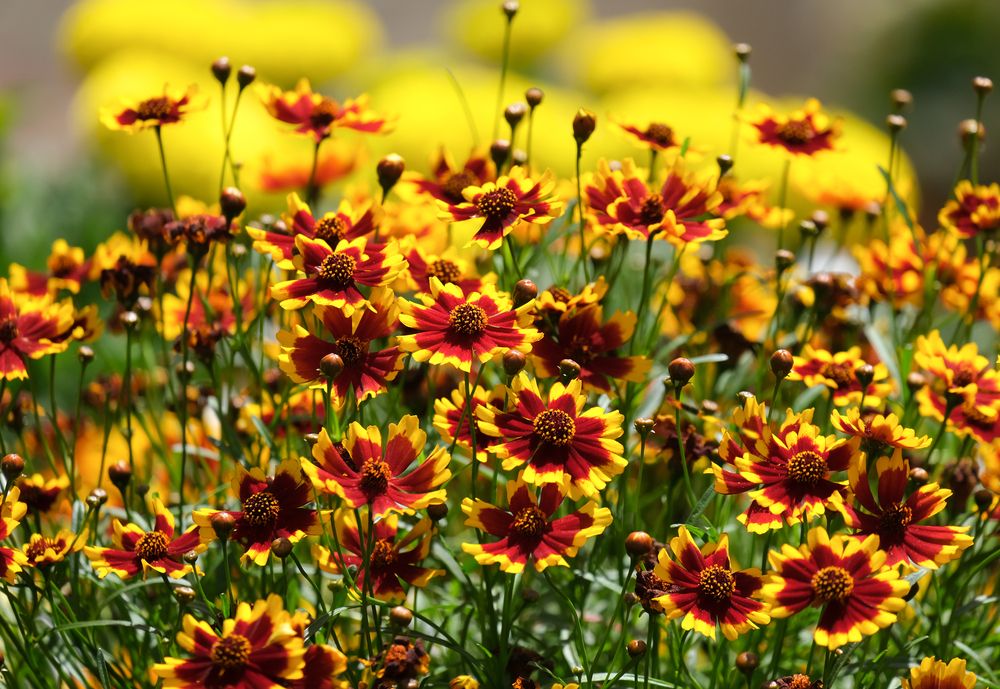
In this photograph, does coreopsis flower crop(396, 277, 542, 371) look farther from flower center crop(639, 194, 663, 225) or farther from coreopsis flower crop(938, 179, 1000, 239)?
coreopsis flower crop(938, 179, 1000, 239)

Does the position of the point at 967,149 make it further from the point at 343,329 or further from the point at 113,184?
the point at 113,184

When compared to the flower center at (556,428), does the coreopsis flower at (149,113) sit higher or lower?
higher

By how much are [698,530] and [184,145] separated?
95.0 inches

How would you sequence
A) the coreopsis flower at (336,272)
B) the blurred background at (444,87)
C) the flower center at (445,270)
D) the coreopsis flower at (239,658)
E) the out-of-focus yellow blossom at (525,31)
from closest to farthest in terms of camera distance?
1. the coreopsis flower at (239,658)
2. the coreopsis flower at (336,272)
3. the flower center at (445,270)
4. the blurred background at (444,87)
5. the out-of-focus yellow blossom at (525,31)

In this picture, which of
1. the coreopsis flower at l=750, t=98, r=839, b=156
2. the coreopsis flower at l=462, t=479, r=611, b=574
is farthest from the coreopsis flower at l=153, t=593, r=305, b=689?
the coreopsis flower at l=750, t=98, r=839, b=156

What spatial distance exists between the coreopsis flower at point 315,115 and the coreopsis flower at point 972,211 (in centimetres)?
44

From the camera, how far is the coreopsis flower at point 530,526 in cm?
64

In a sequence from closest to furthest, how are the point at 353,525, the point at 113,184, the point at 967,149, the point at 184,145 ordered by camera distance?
the point at 353,525, the point at 967,149, the point at 184,145, the point at 113,184

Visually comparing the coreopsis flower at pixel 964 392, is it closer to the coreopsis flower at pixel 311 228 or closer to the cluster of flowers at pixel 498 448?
the cluster of flowers at pixel 498 448

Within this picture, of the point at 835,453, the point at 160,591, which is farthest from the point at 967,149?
the point at 160,591

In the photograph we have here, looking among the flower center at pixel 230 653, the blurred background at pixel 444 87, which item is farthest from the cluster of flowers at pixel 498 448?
the blurred background at pixel 444 87

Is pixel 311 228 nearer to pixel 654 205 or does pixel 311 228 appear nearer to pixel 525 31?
pixel 654 205

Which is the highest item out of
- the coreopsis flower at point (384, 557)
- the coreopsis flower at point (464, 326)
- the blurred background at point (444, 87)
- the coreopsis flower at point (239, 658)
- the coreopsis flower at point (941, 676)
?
the coreopsis flower at point (464, 326)

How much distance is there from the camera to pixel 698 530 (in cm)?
68
